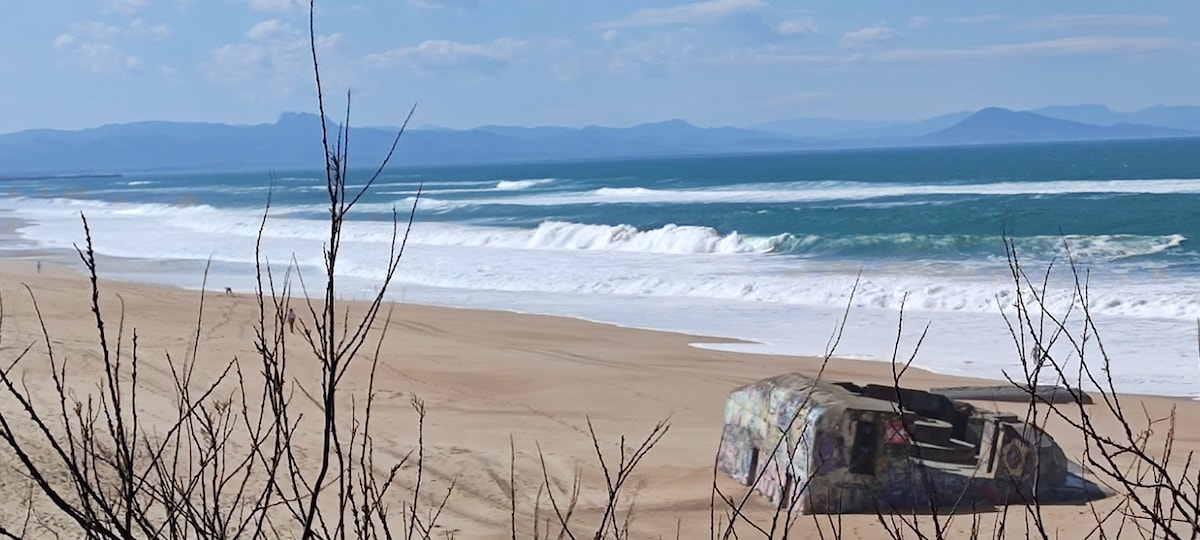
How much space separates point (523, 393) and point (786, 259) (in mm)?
15273

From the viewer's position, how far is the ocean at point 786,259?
14.0 m

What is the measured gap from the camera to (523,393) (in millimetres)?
10242

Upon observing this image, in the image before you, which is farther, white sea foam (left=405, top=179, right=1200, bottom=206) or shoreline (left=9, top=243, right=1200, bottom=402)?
white sea foam (left=405, top=179, right=1200, bottom=206)

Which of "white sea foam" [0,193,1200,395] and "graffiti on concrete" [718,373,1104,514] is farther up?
"graffiti on concrete" [718,373,1104,514]

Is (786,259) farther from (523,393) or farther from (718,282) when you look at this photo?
(523,393)

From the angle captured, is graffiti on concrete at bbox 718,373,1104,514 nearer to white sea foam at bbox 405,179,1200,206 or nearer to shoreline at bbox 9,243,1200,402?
shoreline at bbox 9,243,1200,402

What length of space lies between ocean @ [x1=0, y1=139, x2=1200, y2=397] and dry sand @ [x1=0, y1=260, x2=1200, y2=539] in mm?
1068

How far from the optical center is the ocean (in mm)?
14039

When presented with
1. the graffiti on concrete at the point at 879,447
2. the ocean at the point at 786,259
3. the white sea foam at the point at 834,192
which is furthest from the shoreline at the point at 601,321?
the white sea foam at the point at 834,192

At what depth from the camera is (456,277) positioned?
22.2m

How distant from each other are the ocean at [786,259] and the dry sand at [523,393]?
1068 millimetres

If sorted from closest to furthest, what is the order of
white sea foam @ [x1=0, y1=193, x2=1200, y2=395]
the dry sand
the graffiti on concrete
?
the graffiti on concrete < the dry sand < white sea foam @ [x1=0, y1=193, x2=1200, y2=395]

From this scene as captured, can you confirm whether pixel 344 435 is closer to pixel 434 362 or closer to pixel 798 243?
pixel 434 362

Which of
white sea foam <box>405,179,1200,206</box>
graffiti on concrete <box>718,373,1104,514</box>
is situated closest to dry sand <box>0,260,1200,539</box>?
graffiti on concrete <box>718,373,1104,514</box>
